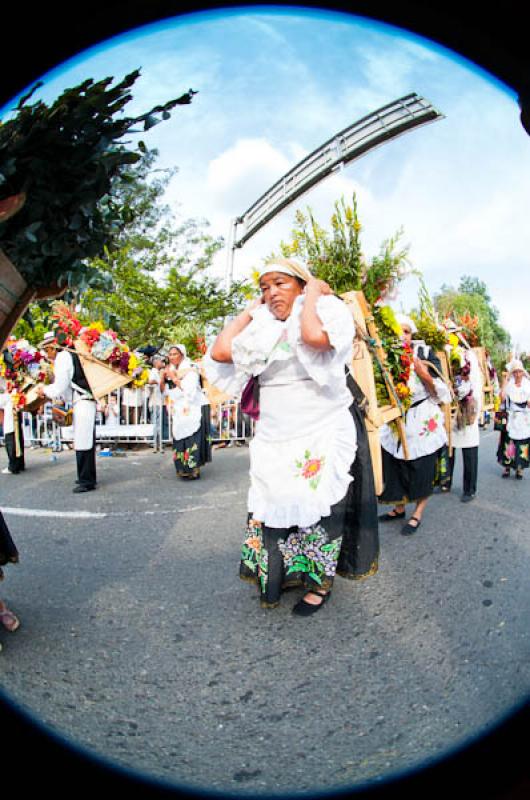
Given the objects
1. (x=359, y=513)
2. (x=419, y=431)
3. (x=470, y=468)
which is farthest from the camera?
(x=419, y=431)

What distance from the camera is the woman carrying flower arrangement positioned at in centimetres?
142

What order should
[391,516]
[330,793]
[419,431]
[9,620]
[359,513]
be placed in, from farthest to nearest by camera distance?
[419,431] → [391,516] → [359,513] → [9,620] → [330,793]

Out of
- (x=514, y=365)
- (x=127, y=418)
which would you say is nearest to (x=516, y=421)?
(x=514, y=365)

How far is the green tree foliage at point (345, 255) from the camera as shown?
769 mm

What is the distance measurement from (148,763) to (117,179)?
954 mm

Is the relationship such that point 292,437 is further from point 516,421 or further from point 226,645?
point 516,421

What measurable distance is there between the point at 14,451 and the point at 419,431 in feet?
6.67

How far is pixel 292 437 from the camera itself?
155cm

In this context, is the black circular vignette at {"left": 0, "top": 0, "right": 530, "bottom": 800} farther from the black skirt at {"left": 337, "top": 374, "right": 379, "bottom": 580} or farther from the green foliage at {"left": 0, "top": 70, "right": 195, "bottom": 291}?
the black skirt at {"left": 337, "top": 374, "right": 379, "bottom": 580}

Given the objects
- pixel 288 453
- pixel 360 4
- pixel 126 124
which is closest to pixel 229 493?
pixel 288 453

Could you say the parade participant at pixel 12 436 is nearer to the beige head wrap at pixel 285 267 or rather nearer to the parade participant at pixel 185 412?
the parade participant at pixel 185 412

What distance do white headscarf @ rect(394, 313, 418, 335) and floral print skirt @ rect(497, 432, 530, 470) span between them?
1.30ft

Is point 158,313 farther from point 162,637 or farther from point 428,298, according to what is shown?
point 162,637

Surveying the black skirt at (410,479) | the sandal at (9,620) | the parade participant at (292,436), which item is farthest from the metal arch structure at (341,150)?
the black skirt at (410,479)
